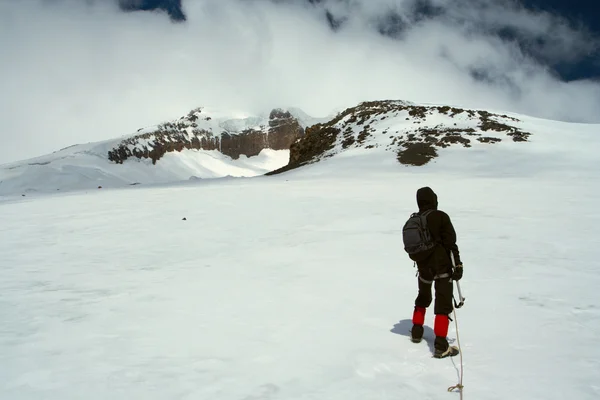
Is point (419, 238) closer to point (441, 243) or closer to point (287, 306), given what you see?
point (441, 243)

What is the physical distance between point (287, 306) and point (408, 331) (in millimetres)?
2056

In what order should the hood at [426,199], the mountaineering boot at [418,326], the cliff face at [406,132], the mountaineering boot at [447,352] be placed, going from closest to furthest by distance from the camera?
the mountaineering boot at [447,352] → the mountaineering boot at [418,326] → the hood at [426,199] → the cliff face at [406,132]

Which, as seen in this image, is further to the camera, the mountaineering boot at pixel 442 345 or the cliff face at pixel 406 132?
the cliff face at pixel 406 132

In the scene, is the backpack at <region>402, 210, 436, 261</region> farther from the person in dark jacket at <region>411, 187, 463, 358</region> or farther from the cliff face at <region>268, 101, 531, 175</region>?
the cliff face at <region>268, 101, 531, 175</region>

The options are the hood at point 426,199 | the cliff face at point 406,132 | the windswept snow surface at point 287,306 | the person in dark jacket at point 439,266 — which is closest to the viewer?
the windswept snow surface at point 287,306

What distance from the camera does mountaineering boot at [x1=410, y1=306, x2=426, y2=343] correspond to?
5520 millimetres

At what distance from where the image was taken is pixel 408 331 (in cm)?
596

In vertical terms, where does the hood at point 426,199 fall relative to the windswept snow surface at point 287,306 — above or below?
above

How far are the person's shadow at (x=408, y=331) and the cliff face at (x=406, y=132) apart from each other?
29795 mm

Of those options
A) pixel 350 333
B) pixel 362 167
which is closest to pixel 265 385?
pixel 350 333

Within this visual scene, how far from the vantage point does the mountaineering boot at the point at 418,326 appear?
18.1 feet

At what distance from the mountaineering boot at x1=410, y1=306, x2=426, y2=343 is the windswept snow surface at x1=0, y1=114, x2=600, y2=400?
0.39ft

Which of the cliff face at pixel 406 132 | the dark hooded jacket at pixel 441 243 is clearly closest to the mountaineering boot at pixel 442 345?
the dark hooded jacket at pixel 441 243

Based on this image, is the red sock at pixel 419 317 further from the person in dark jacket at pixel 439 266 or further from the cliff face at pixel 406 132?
the cliff face at pixel 406 132
